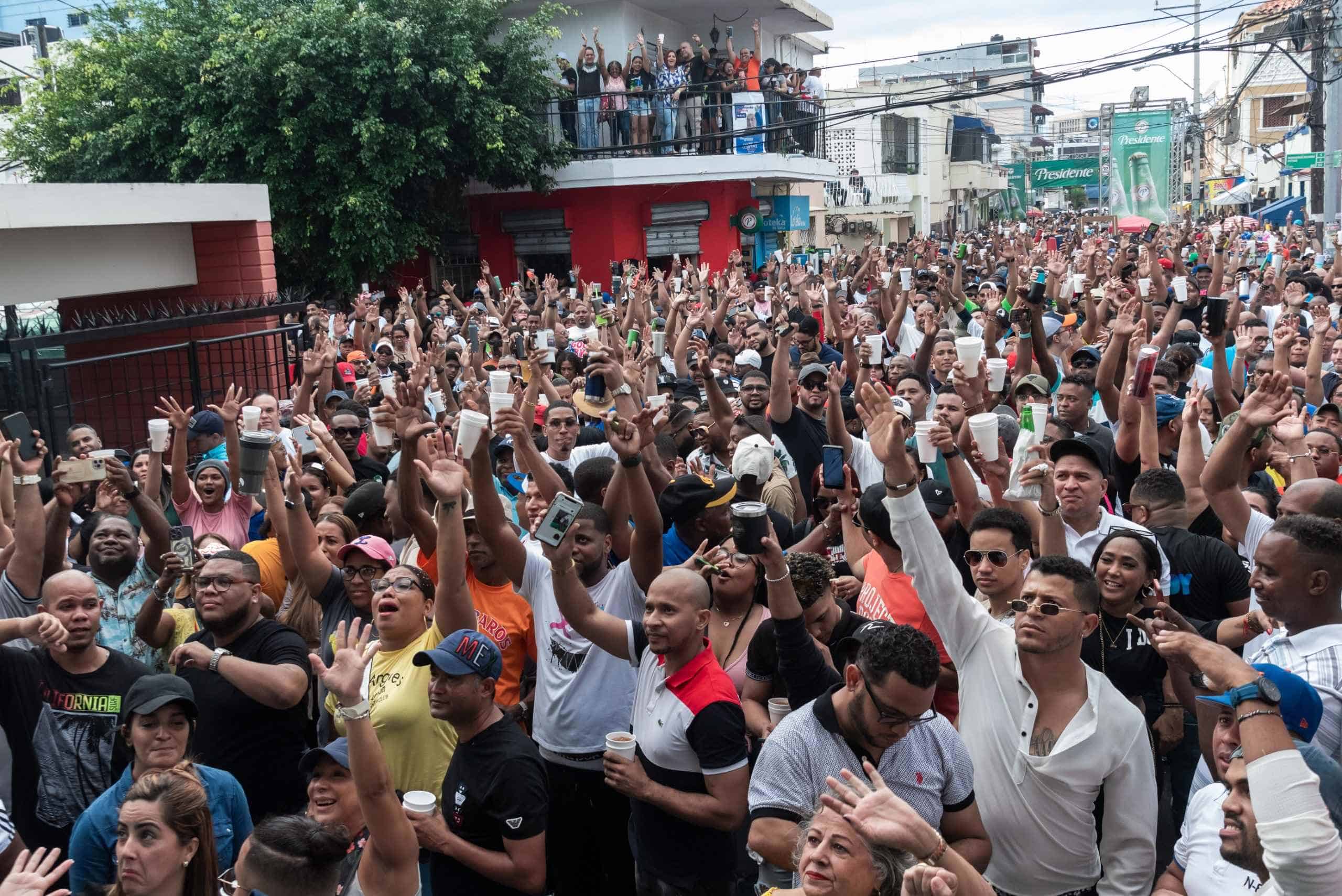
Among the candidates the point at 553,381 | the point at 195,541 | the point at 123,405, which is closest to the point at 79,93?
the point at 123,405

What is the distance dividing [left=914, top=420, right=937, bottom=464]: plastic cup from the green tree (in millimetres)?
15505

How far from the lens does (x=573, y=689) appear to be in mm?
4598

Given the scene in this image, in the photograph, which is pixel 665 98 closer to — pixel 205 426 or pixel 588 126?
pixel 588 126

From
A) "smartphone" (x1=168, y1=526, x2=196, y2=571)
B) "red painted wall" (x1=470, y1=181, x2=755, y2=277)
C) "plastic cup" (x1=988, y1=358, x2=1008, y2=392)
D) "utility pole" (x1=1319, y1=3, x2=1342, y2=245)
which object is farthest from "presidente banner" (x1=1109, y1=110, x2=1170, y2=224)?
"smartphone" (x1=168, y1=526, x2=196, y2=571)

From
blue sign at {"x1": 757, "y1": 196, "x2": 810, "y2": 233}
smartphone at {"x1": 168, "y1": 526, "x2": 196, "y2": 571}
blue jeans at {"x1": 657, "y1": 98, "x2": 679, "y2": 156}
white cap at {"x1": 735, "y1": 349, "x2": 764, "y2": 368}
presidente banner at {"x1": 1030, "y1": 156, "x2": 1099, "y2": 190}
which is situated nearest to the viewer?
smartphone at {"x1": 168, "y1": 526, "x2": 196, "y2": 571}

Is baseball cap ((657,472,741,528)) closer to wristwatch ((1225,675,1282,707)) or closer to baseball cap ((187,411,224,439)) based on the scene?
wristwatch ((1225,675,1282,707))

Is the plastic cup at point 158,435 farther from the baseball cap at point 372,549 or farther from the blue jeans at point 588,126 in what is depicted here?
the blue jeans at point 588,126

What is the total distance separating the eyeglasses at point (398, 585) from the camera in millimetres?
4500

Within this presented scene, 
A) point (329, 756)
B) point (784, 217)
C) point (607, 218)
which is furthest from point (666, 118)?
point (329, 756)

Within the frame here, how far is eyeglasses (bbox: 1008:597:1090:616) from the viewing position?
3482 millimetres

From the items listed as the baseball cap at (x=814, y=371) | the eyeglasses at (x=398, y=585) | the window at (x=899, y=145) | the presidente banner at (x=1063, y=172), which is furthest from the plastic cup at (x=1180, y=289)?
the presidente banner at (x=1063, y=172)

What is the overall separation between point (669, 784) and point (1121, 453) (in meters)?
3.78

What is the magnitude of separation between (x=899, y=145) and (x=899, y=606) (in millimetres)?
47128

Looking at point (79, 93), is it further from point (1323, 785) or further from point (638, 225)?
point (1323, 785)
